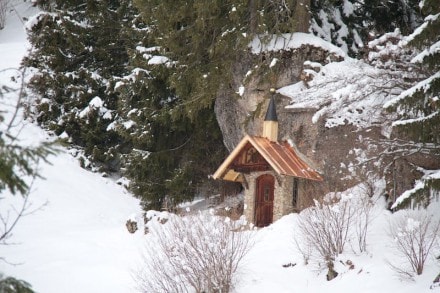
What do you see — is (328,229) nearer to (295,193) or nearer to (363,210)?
(363,210)

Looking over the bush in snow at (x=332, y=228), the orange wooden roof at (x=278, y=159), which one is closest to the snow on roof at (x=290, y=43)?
the orange wooden roof at (x=278, y=159)

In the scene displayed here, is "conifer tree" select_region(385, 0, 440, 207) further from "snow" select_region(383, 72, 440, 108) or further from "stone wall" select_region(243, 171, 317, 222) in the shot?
"stone wall" select_region(243, 171, 317, 222)

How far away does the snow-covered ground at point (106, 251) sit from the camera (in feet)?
37.8

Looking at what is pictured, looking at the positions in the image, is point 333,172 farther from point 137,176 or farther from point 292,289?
point 137,176

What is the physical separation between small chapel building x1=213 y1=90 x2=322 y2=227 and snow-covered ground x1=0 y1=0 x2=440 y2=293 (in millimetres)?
780

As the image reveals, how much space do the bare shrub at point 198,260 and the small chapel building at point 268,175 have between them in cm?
327

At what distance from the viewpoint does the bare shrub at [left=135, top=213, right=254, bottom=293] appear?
11297mm

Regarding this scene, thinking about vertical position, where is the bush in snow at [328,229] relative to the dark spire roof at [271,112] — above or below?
below

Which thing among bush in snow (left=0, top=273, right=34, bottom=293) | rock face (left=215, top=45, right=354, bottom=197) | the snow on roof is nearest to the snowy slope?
rock face (left=215, top=45, right=354, bottom=197)

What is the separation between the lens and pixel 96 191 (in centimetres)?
2108

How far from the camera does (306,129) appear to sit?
16.1 meters

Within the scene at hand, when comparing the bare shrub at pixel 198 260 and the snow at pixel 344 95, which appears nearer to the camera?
the bare shrub at pixel 198 260

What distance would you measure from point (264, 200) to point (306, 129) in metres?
2.18

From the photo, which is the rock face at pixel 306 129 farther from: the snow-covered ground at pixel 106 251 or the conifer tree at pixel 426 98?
the conifer tree at pixel 426 98
